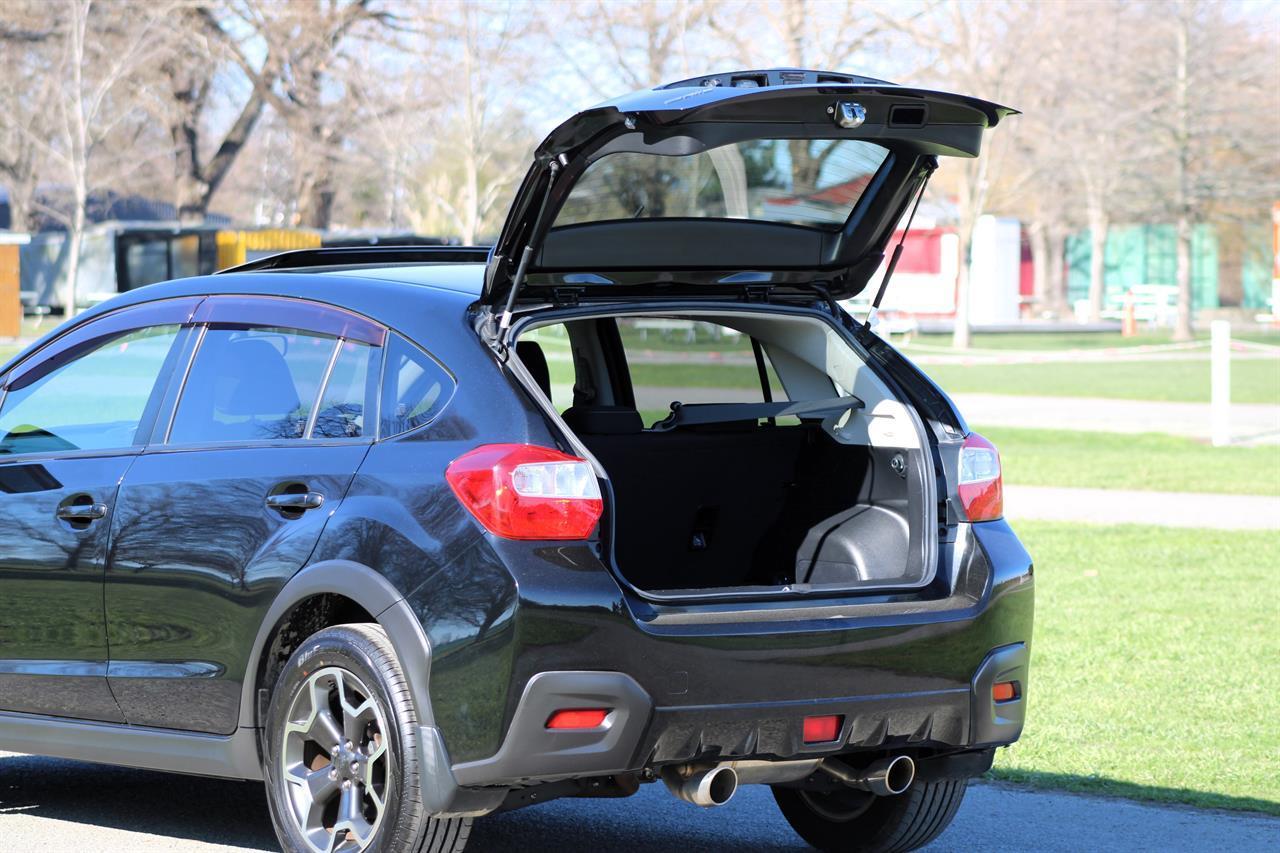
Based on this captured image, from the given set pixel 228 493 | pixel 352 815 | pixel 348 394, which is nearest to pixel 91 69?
pixel 228 493

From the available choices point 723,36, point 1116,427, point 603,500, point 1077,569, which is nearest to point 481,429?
point 603,500

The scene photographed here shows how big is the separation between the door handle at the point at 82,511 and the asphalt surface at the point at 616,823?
1.03 metres

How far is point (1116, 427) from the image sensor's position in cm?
2330

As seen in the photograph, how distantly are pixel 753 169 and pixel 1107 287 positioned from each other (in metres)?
81.1

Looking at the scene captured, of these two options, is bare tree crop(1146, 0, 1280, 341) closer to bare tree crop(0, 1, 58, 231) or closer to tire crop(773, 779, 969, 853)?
bare tree crop(0, 1, 58, 231)

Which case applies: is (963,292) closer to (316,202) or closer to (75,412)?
(316,202)

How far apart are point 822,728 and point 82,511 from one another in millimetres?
2247

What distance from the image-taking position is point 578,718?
4387mm

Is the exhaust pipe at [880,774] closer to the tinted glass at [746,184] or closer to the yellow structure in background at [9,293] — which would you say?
the tinted glass at [746,184]

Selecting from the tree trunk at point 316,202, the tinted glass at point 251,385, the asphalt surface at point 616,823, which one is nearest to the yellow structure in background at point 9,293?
the tree trunk at point 316,202

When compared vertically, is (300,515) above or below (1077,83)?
below

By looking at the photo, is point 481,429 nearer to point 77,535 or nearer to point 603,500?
point 603,500

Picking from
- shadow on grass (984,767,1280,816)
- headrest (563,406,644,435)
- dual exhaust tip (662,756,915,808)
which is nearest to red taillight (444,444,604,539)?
dual exhaust tip (662,756,915,808)

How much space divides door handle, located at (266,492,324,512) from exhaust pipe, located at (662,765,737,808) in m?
1.12
